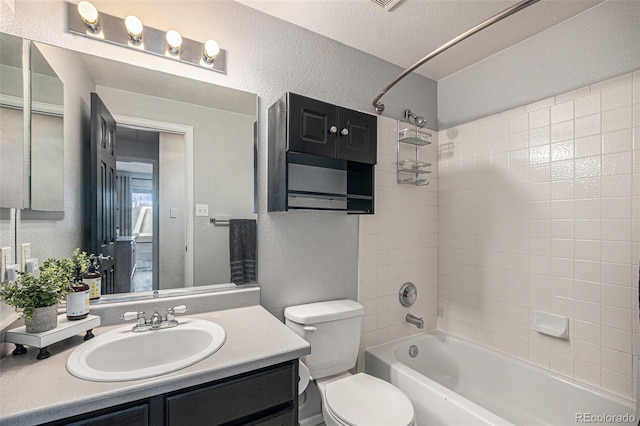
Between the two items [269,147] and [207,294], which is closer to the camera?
[207,294]

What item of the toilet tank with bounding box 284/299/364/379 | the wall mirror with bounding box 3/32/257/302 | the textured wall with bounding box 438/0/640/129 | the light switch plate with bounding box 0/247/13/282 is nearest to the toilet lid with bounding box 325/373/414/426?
the toilet tank with bounding box 284/299/364/379

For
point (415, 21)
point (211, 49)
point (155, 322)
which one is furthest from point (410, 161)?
point (155, 322)

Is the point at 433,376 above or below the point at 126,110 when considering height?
below

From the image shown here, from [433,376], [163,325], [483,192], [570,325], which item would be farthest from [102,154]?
[570,325]

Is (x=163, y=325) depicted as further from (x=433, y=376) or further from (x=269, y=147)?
(x=433, y=376)

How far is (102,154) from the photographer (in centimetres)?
132

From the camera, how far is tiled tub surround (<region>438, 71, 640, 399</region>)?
151cm

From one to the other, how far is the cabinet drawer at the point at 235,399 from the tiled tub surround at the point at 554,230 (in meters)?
1.64

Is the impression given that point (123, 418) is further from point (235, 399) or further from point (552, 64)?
point (552, 64)

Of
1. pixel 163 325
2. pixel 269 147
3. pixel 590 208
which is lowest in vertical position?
pixel 163 325

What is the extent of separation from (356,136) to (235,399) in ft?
4.55

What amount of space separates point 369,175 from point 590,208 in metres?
1.23

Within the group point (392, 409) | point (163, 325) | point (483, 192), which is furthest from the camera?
point (483, 192)

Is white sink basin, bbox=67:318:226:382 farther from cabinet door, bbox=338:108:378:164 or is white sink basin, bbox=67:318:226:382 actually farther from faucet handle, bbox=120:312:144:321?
cabinet door, bbox=338:108:378:164
